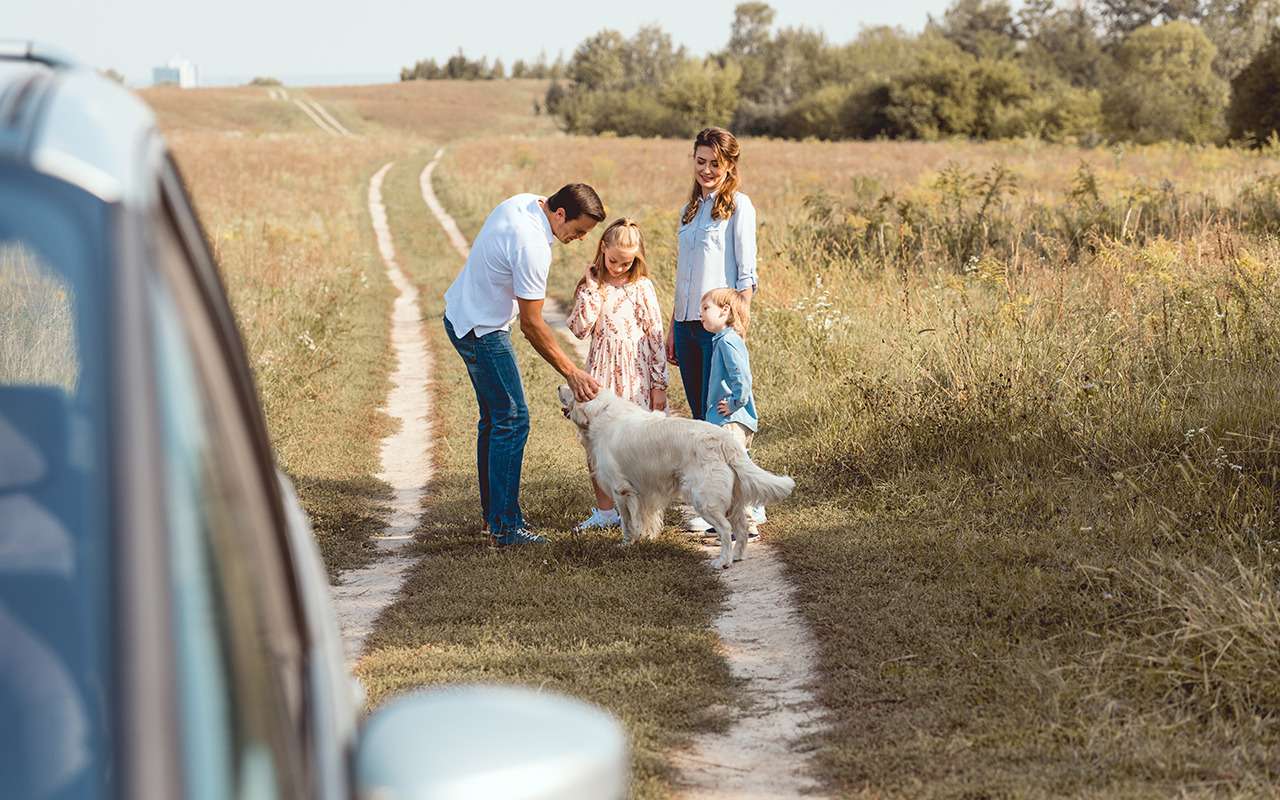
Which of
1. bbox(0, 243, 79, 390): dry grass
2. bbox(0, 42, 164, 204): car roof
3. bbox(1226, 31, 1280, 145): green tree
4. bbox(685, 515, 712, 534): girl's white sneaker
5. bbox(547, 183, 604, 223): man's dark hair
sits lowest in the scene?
bbox(685, 515, 712, 534): girl's white sneaker

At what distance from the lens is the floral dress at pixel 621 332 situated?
8344mm

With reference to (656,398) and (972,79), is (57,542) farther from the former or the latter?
(972,79)

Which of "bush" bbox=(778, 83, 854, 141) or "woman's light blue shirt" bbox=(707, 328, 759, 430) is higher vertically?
"bush" bbox=(778, 83, 854, 141)

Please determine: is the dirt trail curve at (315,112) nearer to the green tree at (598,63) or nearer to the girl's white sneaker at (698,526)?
the green tree at (598,63)

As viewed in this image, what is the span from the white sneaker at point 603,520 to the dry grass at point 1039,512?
38.1 inches

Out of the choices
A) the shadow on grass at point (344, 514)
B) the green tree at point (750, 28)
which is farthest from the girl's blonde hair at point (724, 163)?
the green tree at point (750, 28)

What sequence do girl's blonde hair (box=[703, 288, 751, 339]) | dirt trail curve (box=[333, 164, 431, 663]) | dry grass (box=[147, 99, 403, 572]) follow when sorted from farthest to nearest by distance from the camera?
dry grass (box=[147, 99, 403, 572]) < girl's blonde hair (box=[703, 288, 751, 339]) < dirt trail curve (box=[333, 164, 431, 663])

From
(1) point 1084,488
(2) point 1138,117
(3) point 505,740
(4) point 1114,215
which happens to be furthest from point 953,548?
(2) point 1138,117

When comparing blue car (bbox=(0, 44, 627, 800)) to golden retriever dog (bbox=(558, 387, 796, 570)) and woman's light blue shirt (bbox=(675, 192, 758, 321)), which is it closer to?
golden retriever dog (bbox=(558, 387, 796, 570))

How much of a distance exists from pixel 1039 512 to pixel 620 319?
262 centimetres

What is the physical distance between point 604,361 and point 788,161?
39.7 meters

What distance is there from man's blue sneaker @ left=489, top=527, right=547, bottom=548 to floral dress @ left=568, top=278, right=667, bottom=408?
98 cm

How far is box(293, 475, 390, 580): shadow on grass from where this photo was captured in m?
8.40

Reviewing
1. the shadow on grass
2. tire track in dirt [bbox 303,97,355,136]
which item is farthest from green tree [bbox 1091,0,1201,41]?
the shadow on grass
